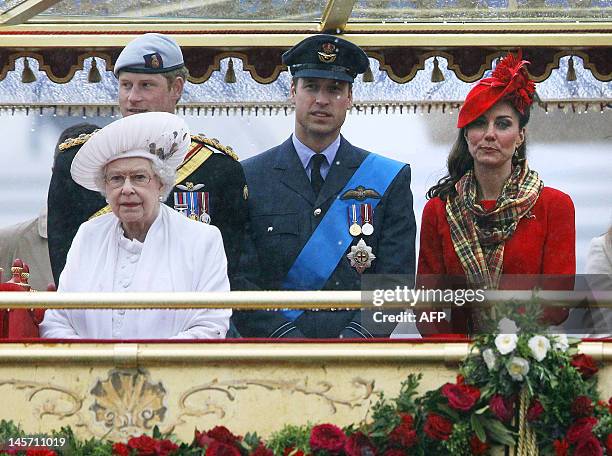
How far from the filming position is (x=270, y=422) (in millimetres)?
6301

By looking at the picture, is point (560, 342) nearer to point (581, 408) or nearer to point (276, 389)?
point (581, 408)

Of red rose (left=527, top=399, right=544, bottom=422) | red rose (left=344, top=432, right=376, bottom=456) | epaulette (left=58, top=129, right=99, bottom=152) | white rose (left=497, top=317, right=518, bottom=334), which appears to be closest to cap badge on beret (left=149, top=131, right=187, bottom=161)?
epaulette (left=58, top=129, right=99, bottom=152)

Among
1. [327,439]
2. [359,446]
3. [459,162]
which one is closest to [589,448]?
[359,446]

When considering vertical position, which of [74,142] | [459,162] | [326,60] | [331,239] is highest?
[326,60]

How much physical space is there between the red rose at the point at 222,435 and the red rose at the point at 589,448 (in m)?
1.15

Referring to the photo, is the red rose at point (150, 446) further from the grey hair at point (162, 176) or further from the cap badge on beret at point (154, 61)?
the cap badge on beret at point (154, 61)

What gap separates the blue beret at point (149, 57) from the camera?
278 inches

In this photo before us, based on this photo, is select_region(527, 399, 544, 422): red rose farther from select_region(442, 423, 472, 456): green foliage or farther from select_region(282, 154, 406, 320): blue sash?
select_region(282, 154, 406, 320): blue sash

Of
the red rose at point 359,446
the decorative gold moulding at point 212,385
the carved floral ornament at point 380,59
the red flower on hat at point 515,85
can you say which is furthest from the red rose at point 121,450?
the carved floral ornament at point 380,59

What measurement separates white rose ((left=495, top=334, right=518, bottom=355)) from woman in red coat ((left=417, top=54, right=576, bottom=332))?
0.35 m

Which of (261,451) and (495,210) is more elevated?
(495,210)

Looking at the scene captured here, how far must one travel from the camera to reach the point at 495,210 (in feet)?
22.0

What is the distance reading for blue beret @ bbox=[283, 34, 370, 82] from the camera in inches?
278

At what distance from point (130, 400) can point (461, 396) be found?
45.5 inches
